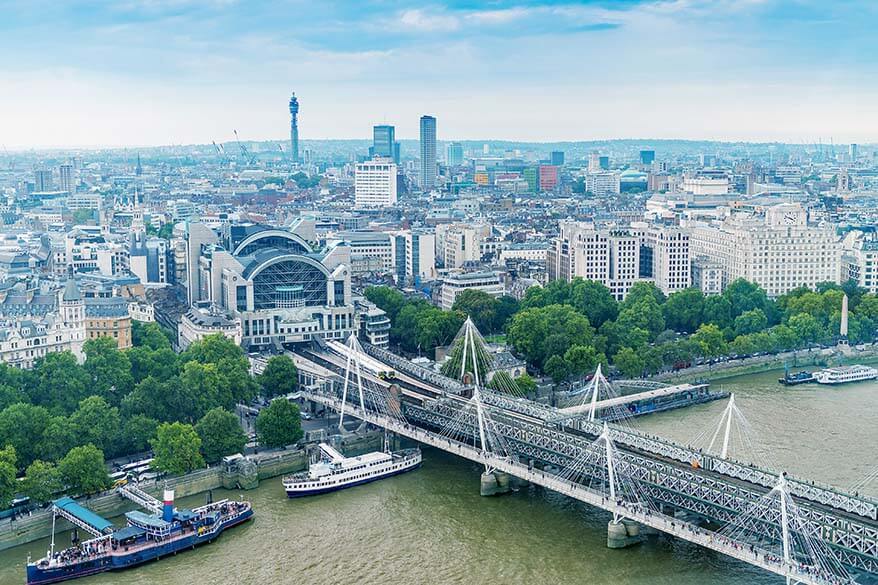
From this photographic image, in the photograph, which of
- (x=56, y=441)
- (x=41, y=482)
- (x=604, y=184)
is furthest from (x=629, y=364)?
(x=604, y=184)

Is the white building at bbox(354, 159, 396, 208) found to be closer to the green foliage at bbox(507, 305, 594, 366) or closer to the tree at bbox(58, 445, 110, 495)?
the green foliage at bbox(507, 305, 594, 366)

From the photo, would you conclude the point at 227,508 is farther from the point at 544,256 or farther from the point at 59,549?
the point at 544,256

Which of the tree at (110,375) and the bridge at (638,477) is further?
the tree at (110,375)

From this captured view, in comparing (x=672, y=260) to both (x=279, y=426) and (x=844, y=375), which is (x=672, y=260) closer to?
(x=844, y=375)

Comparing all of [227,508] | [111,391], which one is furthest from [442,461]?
[111,391]

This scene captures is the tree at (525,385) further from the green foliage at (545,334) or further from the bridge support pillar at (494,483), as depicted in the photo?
the bridge support pillar at (494,483)

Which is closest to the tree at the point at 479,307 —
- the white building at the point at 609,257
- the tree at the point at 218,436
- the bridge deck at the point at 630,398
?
the white building at the point at 609,257

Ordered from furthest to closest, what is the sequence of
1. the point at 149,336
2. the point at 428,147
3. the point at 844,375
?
the point at 428,147 → the point at 149,336 → the point at 844,375

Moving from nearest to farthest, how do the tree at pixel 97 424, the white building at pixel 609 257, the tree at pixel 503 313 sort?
1. the tree at pixel 97 424
2. the tree at pixel 503 313
3. the white building at pixel 609 257
